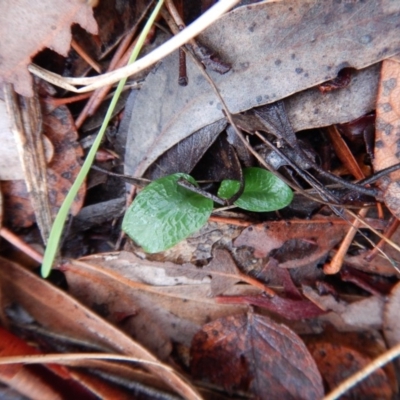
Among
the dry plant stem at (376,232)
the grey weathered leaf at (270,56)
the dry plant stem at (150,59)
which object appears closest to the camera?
the dry plant stem at (150,59)

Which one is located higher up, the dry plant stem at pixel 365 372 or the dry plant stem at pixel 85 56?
the dry plant stem at pixel 85 56

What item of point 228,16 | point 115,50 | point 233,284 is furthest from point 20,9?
point 233,284

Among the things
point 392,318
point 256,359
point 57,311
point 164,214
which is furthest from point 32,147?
point 392,318

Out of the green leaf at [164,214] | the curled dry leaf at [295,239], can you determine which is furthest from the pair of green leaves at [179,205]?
the curled dry leaf at [295,239]

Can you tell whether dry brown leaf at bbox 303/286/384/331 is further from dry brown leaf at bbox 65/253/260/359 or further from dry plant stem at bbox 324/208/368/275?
dry brown leaf at bbox 65/253/260/359

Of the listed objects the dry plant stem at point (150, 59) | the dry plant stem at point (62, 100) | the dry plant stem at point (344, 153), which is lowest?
the dry plant stem at point (344, 153)

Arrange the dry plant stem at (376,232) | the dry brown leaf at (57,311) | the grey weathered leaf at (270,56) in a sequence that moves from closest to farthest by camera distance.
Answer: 1. the grey weathered leaf at (270,56)
2. the dry plant stem at (376,232)
3. the dry brown leaf at (57,311)

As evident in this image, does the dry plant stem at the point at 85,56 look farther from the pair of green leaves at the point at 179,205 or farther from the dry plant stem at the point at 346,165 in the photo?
the dry plant stem at the point at 346,165
